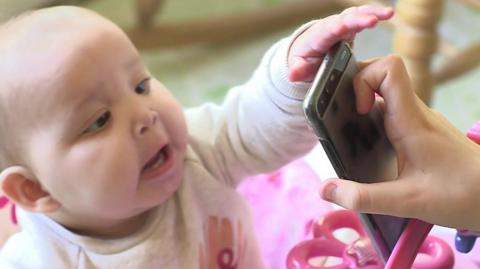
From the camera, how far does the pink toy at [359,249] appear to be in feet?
1.72

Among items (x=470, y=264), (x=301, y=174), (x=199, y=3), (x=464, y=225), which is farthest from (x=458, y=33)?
(x=464, y=225)

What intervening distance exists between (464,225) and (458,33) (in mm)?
988

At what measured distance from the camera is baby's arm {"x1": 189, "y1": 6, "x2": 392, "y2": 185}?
54 centimetres

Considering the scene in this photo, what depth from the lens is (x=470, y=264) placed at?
65 centimetres

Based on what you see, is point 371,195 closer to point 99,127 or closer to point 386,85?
point 386,85

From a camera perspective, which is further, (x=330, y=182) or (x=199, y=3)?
(x=199, y=3)

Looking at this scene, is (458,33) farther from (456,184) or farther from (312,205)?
(456,184)

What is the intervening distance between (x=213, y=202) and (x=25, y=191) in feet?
0.54

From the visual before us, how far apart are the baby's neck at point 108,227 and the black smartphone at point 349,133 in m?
0.21

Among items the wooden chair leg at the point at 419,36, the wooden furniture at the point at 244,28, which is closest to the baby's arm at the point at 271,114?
the wooden chair leg at the point at 419,36

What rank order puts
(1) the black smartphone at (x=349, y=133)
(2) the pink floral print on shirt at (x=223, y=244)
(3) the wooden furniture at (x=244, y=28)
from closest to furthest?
1. (1) the black smartphone at (x=349, y=133)
2. (2) the pink floral print on shirt at (x=223, y=244)
3. (3) the wooden furniture at (x=244, y=28)

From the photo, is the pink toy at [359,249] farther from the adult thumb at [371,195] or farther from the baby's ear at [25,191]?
the baby's ear at [25,191]

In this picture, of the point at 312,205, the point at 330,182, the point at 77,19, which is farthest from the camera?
the point at 312,205

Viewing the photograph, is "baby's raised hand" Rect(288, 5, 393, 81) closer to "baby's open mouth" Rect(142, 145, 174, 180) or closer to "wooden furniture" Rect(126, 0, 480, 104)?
"baby's open mouth" Rect(142, 145, 174, 180)
